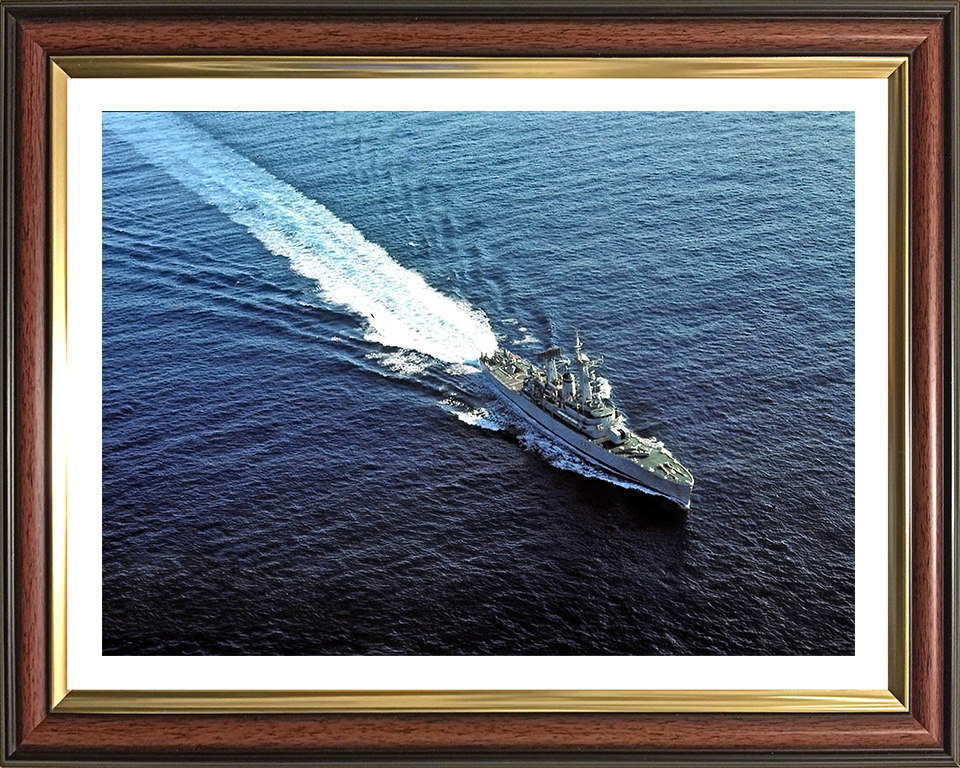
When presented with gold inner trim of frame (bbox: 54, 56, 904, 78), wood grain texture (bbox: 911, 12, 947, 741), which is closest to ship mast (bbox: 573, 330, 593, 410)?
gold inner trim of frame (bbox: 54, 56, 904, 78)

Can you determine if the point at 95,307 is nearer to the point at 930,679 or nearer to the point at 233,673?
the point at 233,673

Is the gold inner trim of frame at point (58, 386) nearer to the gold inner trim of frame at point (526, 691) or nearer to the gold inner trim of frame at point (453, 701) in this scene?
the gold inner trim of frame at point (526, 691)

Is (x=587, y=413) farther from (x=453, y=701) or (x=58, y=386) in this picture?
(x=58, y=386)

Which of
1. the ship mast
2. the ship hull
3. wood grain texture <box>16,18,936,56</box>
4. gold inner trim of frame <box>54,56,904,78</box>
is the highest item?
wood grain texture <box>16,18,936,56</box>

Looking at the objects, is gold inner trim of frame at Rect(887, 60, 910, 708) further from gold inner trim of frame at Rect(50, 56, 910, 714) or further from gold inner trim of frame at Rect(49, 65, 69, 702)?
gold inner trim of frame at Rect(49, 65, 69, 702)

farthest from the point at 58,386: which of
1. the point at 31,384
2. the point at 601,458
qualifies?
the point at 601,458

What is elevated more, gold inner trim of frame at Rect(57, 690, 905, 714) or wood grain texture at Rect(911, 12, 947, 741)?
wood grain texture at Rect(911, 12, 947, 741)
